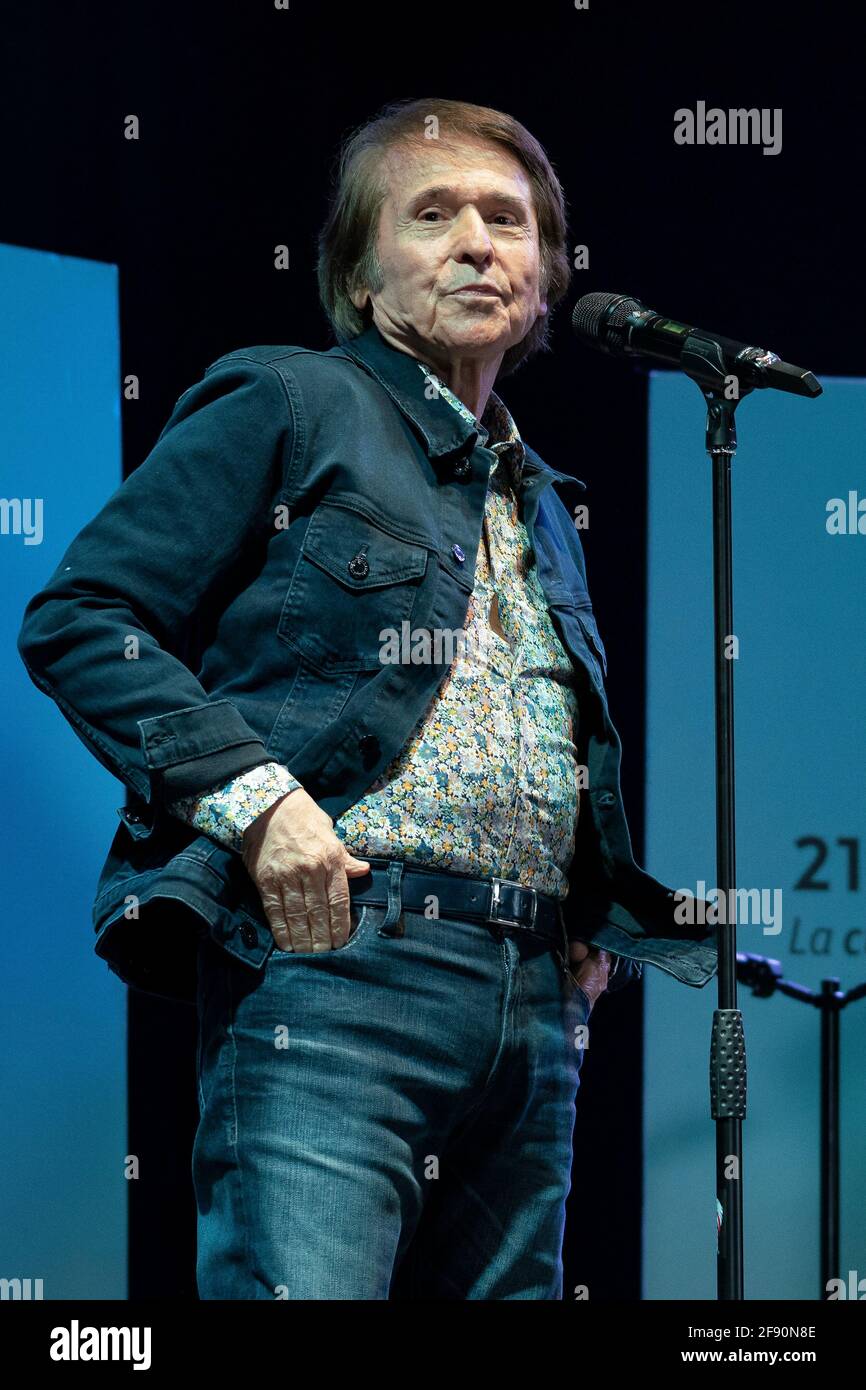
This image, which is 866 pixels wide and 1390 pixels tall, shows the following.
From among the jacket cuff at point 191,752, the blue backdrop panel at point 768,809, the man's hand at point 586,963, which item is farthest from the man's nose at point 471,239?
the blue backdrop panel at point 768,809

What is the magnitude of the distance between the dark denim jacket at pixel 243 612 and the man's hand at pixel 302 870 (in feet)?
0.13

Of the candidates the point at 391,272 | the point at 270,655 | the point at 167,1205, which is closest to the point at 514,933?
the point at 270,655

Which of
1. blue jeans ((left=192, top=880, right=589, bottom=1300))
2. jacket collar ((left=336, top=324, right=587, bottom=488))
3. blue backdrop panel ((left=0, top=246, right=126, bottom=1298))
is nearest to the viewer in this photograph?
blue jeans ((left=192, top=880, right=589, bottom=1300))

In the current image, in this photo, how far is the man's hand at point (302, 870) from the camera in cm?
155

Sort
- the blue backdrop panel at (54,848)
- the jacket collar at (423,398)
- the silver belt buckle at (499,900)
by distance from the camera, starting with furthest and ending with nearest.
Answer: the blue backdrop panel at (54,848)
the jacket collar at (423,398)
the silver belt buckle at (499,900)

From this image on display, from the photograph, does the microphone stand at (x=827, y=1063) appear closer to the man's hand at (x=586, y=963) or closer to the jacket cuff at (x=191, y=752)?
the man's hand at (x=586, y=963)

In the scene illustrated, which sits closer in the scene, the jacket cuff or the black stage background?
the jacket cuff

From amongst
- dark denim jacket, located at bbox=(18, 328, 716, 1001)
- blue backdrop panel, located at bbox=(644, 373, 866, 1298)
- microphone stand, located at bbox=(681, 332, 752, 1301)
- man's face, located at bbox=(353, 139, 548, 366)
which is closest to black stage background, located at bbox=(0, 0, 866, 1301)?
blue backdrop panel, located at bbox=(644, 373, 866, 1298)

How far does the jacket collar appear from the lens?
5.92 ft

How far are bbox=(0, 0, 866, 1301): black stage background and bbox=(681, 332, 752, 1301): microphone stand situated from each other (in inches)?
45.2

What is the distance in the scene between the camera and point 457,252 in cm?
184

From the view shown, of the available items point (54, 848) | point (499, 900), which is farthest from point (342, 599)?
point (54, 848)

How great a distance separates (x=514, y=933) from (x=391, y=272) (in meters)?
0.73

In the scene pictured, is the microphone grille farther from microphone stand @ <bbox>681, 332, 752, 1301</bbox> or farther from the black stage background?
the black stage background
